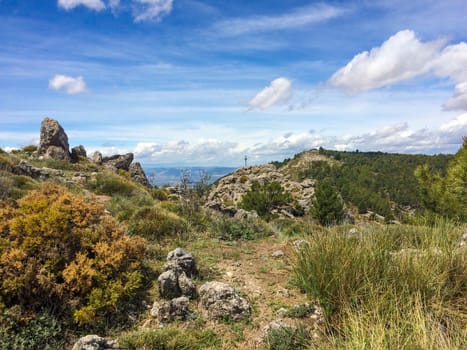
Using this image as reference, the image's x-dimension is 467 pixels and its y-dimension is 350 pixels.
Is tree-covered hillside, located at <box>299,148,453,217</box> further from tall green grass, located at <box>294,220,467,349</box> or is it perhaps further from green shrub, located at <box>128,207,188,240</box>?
tall green grass, located at <box>294,220,467,349</box>

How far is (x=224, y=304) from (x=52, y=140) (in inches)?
1034

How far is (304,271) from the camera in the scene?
420cm

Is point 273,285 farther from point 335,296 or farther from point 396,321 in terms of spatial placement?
point 396,321

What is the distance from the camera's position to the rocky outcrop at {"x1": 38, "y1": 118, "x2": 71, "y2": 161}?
82.3 ft

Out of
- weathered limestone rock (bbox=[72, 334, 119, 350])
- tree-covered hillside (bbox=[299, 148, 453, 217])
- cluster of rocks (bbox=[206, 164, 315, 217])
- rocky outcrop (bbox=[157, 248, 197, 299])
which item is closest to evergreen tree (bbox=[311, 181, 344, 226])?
cluster of rocks (bbox=[206, 164, 315, 217])

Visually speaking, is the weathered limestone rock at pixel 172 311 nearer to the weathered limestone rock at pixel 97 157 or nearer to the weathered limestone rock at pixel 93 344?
the weathered limestone rock at pixel 93 344

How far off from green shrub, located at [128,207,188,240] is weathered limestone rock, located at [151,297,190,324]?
350cm

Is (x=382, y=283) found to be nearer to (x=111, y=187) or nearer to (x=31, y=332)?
(x=31, y=332)

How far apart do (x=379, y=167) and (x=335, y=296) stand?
426 feet

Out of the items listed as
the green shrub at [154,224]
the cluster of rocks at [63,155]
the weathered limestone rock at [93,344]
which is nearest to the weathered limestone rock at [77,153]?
the cluster of rocks at [63,155]

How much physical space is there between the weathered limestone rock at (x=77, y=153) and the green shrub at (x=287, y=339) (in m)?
27.8

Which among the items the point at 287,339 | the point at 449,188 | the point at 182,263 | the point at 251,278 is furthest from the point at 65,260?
the point at 449,188

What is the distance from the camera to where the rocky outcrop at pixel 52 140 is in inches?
987

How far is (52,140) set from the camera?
1003 inches
